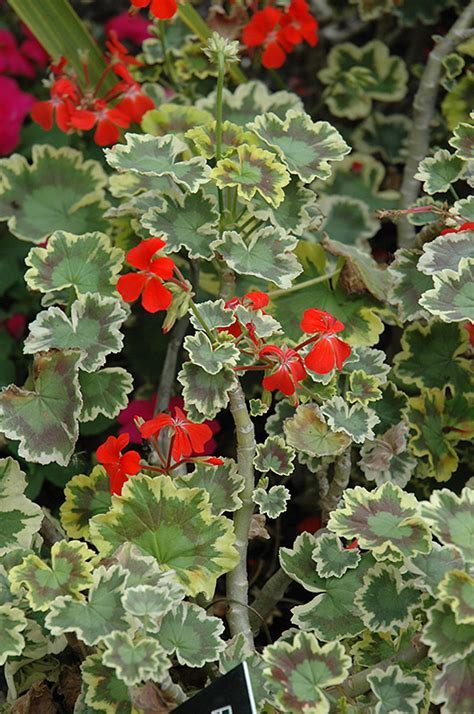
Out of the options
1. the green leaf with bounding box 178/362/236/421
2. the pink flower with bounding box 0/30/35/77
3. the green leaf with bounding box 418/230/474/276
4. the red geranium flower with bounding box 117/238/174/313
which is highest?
the red geranium flower with bounding box 117/238/174/313

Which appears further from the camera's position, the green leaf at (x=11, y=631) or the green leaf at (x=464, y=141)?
the green leaf at (x=464, y=141)

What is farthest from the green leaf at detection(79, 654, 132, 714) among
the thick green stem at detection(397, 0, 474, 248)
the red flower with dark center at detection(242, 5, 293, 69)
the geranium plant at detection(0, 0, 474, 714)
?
the red flower with dark center at detection(242, 5, 293, 69)

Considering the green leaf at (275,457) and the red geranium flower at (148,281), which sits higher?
the red geranium flower at (148,281)

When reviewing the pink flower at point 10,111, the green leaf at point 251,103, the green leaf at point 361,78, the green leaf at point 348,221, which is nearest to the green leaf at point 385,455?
the green leaf at point 348,221

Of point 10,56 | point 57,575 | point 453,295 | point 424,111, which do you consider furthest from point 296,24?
point 57,575

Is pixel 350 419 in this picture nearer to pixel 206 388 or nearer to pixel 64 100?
pixel 206 388

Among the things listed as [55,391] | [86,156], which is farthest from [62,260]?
[86,156]

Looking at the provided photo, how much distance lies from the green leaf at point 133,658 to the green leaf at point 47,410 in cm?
32

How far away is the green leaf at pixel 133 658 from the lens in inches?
35.6

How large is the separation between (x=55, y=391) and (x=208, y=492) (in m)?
0.25

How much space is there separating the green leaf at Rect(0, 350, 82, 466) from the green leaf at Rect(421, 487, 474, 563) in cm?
48

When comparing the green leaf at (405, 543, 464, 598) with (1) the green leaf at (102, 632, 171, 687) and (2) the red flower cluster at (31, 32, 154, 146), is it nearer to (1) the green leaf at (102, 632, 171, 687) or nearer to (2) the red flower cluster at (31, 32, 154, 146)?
(1) the green leaf at (102, 632, 171, 687)

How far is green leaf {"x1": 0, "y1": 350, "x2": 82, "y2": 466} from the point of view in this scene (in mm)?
1193

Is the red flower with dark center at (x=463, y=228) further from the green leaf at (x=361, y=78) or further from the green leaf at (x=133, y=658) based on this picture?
the green leaf at (x=361, y=78)
